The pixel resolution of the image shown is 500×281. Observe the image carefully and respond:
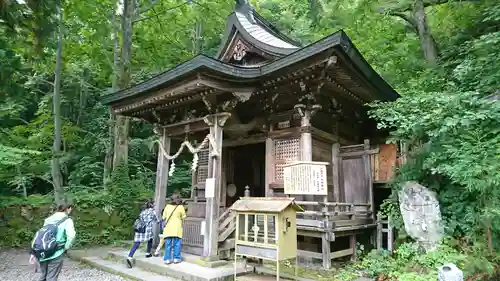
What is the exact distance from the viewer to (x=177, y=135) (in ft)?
28.6

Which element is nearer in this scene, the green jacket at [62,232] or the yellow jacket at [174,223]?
the green jacket at [62,232]

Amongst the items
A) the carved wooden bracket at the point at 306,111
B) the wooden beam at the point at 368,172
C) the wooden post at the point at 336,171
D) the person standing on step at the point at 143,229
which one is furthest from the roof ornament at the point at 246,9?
the person standing on step at the point at 143,229

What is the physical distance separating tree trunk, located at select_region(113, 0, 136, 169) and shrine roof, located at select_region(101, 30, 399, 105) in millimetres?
4489

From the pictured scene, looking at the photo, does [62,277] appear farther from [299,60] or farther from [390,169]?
[390,169]

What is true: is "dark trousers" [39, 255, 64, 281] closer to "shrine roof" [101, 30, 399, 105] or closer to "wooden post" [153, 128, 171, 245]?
"wooden post" [153, 128, 171, 245]

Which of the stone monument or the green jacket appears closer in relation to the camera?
the green jacket

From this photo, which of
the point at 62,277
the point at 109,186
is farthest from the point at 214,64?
the point at 109,186

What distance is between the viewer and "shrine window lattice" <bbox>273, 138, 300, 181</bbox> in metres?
7.76

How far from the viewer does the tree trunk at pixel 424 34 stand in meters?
11.0

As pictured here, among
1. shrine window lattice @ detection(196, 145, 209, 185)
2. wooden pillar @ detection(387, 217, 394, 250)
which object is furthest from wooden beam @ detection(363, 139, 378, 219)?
shrine window lattice @ detection(196, 145, 209, 185)

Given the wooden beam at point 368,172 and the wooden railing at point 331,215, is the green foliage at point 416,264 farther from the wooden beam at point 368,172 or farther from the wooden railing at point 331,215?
the wooden beam at point 368,172

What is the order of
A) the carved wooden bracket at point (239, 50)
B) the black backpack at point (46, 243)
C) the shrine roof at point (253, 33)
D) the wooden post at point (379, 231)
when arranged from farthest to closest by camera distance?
the carved wooden bracket at point (239, 50) → the shrine roof at point (253, 33) → the wooden post at point (379, 231) → the black backpack at point (46, 243)

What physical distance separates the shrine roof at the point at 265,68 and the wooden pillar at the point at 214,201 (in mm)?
1003

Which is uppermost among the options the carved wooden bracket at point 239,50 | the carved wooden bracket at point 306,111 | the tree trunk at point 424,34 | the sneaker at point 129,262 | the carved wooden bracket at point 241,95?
the tree trunk at point 424,34
